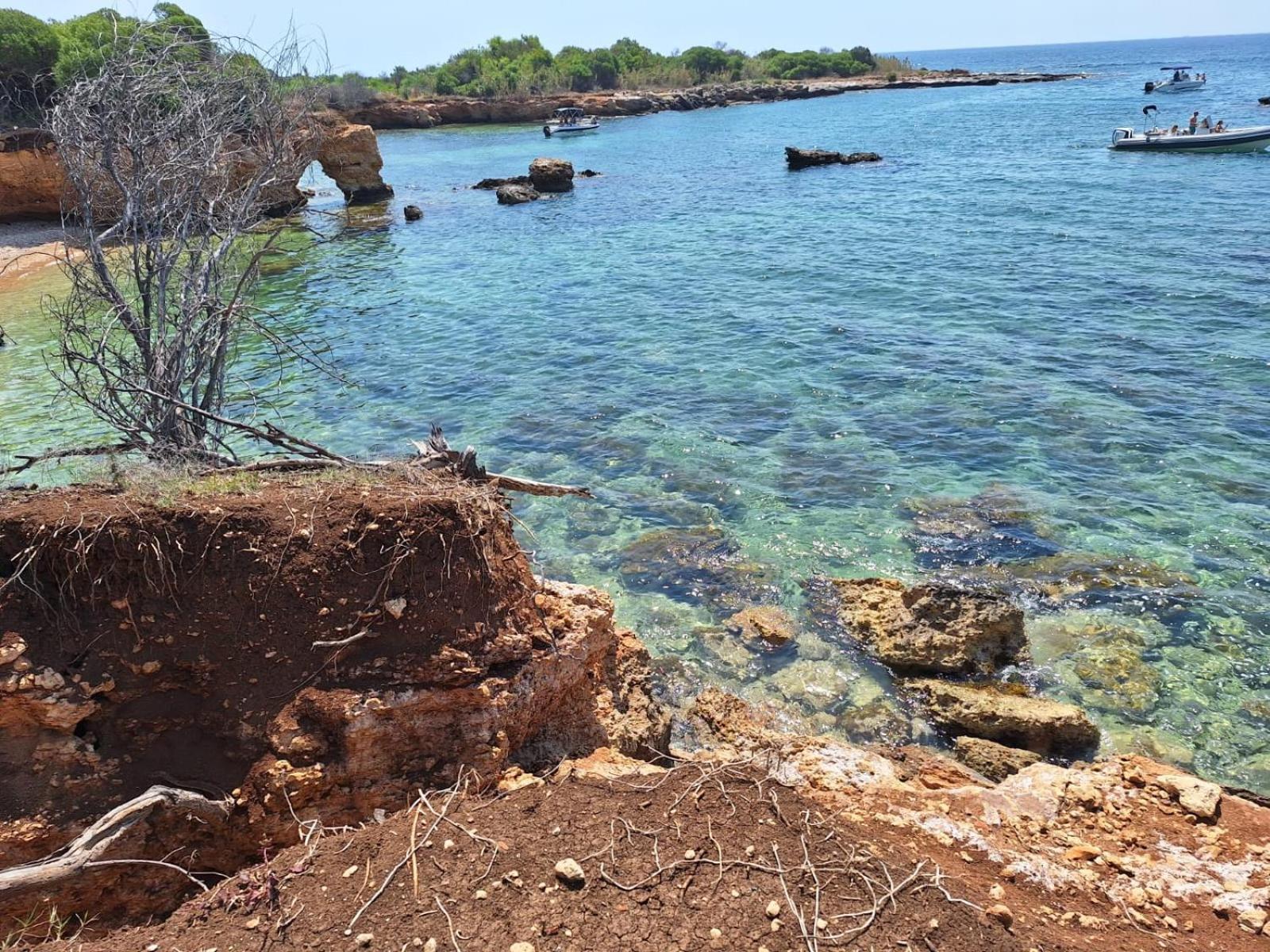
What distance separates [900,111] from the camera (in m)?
66.8

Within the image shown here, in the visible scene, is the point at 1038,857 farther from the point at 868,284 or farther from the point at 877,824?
the point at 868,284

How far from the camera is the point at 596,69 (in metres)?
95.2

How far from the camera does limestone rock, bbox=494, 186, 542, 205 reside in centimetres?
3634

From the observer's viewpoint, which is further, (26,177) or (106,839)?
(26,177)

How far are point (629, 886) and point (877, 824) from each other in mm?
1945

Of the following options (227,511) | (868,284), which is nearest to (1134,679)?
(227,511)

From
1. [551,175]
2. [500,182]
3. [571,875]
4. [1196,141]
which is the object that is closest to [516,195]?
[551,175]

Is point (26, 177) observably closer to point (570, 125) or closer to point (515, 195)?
point (515, 195)

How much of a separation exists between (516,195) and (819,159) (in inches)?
643

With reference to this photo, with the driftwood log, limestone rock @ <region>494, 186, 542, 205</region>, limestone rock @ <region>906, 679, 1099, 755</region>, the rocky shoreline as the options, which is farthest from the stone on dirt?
the rocky shoreline

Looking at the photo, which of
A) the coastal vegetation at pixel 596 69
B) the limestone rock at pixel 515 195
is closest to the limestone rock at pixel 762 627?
the limestone rock at pixel 515 195

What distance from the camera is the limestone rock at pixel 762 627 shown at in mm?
8773

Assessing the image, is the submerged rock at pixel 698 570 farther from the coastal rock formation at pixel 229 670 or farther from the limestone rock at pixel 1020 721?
the coastal rock formation at pixel 229 670

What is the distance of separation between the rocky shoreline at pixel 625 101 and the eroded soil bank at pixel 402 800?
71992 millimetres
